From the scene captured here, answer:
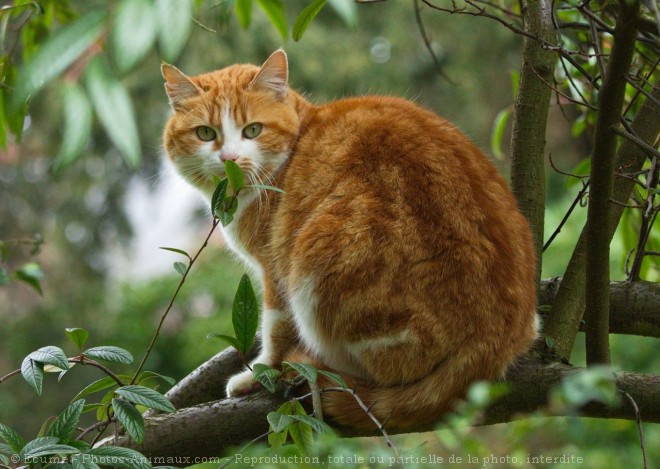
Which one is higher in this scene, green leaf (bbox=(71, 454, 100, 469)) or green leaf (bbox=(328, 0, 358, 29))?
green leaf (bbox=(328, 0, 358, 29))

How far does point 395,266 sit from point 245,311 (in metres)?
0.40

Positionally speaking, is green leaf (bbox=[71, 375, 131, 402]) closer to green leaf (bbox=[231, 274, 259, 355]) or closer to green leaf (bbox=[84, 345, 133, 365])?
green leaf (bbox=[84, 345, 133, 365])

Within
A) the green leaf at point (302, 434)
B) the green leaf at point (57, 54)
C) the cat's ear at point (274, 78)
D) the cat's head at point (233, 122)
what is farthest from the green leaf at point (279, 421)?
the cat's ear at point (274, 78)

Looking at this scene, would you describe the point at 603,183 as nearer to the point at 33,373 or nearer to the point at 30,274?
the point at 33,373

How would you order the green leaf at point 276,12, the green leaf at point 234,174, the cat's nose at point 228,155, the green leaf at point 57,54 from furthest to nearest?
the cat's nose at point 228,155 → the green leaf at point 234,174 → the green leaf at point 276,12 → the green leaf at point 57,54

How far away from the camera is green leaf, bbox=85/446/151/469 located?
1.31 metres

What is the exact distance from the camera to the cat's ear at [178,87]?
241cm

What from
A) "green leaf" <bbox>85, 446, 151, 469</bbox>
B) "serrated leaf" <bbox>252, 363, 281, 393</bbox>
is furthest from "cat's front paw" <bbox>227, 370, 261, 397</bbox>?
"green leaf" <bbox>85, 446, 151, 469</bbox>

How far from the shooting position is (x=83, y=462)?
128cm

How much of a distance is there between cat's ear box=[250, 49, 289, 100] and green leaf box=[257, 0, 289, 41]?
1.09m

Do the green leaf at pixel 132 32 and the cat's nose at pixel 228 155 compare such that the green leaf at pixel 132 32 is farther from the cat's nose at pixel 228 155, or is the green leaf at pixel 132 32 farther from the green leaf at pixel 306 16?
the cat's nose at pixel 228 155

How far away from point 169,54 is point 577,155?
27.7 feet

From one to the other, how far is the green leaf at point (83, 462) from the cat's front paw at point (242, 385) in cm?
66

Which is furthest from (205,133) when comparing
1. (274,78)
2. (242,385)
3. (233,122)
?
(242,385)
